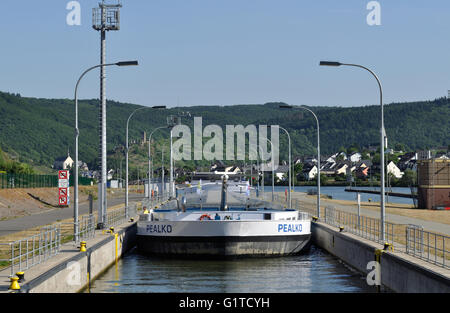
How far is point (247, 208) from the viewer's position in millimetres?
33531

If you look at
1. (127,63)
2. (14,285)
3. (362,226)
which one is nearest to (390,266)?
(362,226)

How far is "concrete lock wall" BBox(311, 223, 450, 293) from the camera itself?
16.7 meters

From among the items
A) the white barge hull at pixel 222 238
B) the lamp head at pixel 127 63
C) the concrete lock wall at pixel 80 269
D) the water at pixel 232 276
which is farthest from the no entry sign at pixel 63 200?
the lamp head at pixel 127 63

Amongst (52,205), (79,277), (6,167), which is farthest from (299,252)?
(6,167)

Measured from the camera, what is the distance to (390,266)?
20453mm

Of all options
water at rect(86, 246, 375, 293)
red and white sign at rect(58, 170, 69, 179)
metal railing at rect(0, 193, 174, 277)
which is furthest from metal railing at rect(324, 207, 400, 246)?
red and white sign at rect(58, 170, 69, 179)

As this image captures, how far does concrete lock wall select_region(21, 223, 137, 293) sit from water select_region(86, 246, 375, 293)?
42cm

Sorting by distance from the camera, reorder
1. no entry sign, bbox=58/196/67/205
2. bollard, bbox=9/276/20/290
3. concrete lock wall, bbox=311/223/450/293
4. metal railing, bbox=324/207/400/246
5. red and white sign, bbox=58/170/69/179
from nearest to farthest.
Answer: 1. bollard, bbox=9/276/20/290
2. concrete lock wall, bbox=311/223/450/293
3. metal railing, bbox=324/207/400/246
4. red and white sign, bbox=58/170/69/179
5. no entry sign, bbox=58/196/67/205

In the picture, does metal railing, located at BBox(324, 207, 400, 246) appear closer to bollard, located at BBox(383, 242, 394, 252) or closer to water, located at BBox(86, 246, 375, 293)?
water, located at BBox(86, 246, 375, 293)

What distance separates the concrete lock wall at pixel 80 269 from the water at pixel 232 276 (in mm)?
423
